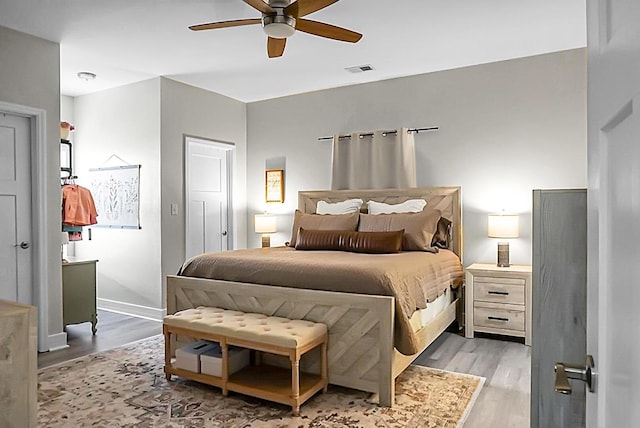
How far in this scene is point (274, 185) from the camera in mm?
5832

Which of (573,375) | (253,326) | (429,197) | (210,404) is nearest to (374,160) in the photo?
(429,197)

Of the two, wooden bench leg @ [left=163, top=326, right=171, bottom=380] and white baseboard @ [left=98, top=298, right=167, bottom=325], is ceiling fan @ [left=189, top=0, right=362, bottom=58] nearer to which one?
wooden bench leg @ [left=163, top=326, right=171, bottom=380]

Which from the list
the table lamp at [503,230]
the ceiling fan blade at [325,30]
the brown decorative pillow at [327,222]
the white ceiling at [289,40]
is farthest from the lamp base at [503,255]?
the ceiling fan blade at [325,30]

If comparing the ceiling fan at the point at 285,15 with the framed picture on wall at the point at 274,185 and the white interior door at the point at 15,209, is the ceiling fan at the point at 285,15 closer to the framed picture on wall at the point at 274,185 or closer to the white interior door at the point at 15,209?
the white interior door at the point at 15,209

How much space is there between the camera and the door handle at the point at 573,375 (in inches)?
28.6

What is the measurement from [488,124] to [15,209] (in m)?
4.47

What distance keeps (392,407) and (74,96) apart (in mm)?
5401

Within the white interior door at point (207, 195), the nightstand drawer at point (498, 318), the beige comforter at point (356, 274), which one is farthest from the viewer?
the white interior door at point (207, 195)

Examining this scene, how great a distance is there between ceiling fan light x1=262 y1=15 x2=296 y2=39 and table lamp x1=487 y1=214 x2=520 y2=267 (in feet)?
8.67

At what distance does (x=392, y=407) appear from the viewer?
104 inches

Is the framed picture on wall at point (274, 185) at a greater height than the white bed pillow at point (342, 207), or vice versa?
the framed picture on wall at point (274, 185)

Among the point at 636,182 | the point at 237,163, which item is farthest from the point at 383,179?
the point at 636,182

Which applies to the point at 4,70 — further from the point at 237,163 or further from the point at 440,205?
the point at 440,205

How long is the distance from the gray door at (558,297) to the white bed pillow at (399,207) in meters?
3.02
